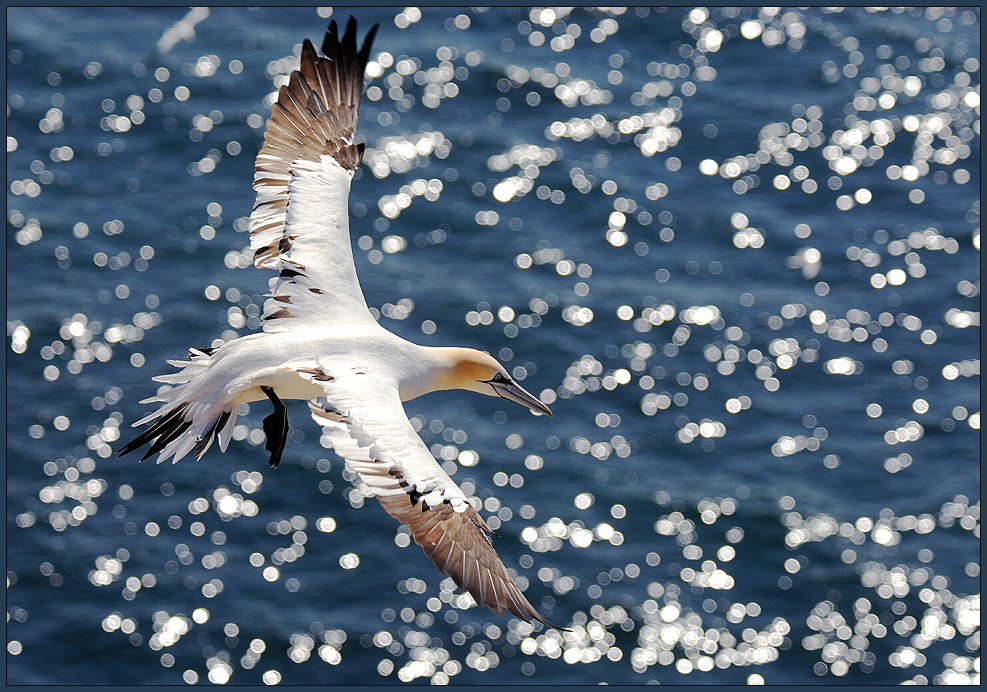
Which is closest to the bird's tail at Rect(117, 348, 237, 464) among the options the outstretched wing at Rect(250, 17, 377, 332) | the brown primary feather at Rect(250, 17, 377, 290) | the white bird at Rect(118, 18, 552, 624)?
the white bird at Rect(118, 18, 552, 624)

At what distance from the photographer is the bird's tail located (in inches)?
348

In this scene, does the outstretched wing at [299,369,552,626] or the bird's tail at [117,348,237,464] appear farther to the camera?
the bird's tail at [117,348,237,464]

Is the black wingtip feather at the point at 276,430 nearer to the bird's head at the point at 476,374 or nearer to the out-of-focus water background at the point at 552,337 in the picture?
the bird's head at the point at 476,374

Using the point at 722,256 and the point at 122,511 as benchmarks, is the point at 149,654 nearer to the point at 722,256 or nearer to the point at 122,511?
the point at 122,511

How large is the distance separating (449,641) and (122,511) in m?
5.33

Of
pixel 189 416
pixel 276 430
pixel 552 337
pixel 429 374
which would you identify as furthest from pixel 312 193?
pixel 552 337

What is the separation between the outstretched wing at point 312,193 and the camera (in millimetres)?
9531

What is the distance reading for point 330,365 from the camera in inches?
340

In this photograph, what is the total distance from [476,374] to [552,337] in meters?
11.7

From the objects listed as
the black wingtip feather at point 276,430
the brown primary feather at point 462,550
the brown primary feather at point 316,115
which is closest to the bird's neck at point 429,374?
the black wingtip feather at point 276,430

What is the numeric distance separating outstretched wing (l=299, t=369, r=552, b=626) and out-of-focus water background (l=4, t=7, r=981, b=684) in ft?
35.8

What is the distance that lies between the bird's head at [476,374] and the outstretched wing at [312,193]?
0.71 metres

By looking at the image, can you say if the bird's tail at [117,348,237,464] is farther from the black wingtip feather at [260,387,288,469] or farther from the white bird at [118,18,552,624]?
the black wingtip feather at [260,387,288,469]

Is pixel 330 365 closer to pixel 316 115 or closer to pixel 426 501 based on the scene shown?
pixel 426 501
